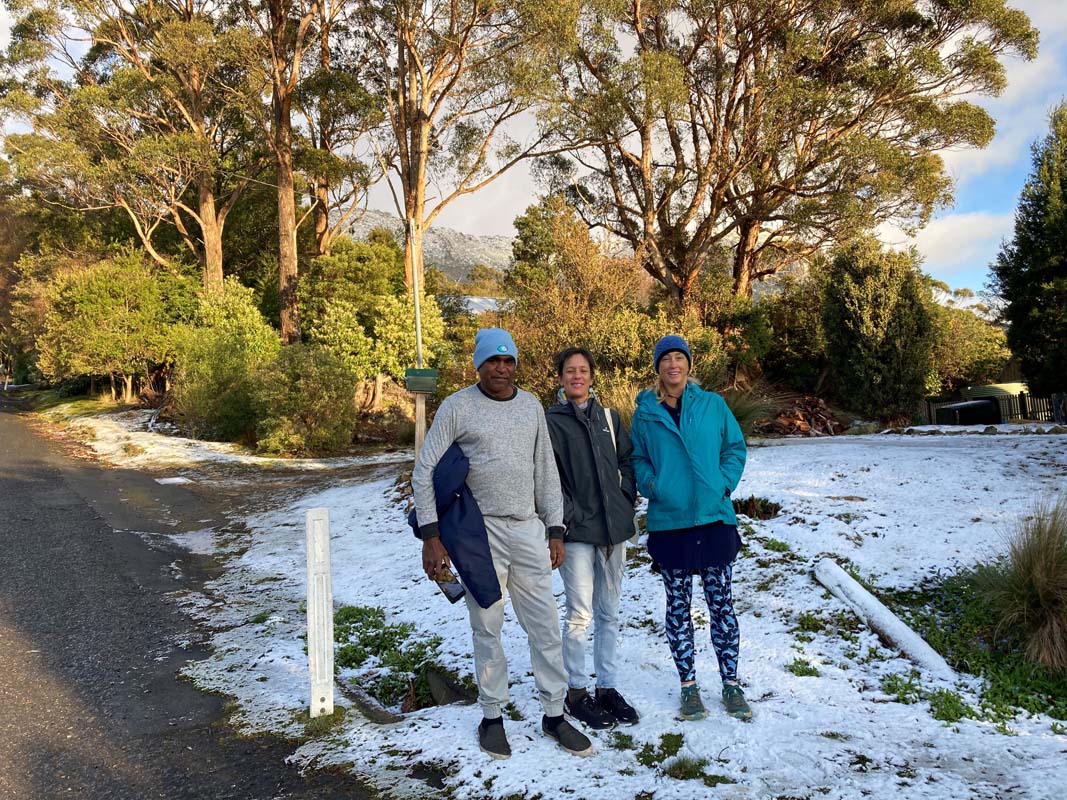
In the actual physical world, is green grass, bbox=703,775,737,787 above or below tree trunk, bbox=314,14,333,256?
below

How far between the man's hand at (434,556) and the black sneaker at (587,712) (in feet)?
2.98

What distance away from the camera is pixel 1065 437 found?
8.22m

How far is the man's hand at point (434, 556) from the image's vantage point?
3279 mm

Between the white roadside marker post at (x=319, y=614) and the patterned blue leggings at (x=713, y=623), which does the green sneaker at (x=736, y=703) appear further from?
the white roadside marker post at (x=319, y=614)

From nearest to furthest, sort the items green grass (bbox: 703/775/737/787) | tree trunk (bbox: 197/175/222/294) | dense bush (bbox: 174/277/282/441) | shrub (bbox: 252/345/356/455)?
green grass (bbox: 703/775/737/787)
shrub (bbox: 252/345/356/455)
dense bush (bbox: 174/277/282/441)
tree trunk (bbox: 197/175/222/294)

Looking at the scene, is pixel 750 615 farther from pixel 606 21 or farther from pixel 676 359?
pixel 606 21

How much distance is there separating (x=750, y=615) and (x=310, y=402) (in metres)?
13.4

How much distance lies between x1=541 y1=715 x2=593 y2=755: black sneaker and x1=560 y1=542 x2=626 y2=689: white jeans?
11.1 inches

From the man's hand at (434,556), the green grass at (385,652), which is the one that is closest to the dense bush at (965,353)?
the green grass at (385,652)

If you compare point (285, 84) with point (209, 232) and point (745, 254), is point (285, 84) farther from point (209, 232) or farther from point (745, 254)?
point (745, 254)

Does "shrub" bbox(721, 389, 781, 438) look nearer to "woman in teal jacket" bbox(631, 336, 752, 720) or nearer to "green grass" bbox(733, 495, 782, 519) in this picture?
"green grass" bbox(733, 495, 782, 519)

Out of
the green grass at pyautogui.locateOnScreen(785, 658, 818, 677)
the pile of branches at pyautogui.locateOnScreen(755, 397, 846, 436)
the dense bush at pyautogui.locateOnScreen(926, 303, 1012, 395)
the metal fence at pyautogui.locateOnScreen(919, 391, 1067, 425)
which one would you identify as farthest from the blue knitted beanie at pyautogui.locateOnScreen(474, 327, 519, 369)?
the dense bush at pyautogui.locateOnScreen(926, 303, 1012, 395)

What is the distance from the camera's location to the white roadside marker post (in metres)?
3.78

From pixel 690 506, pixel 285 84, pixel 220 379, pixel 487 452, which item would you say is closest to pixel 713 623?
pixel 690 506
